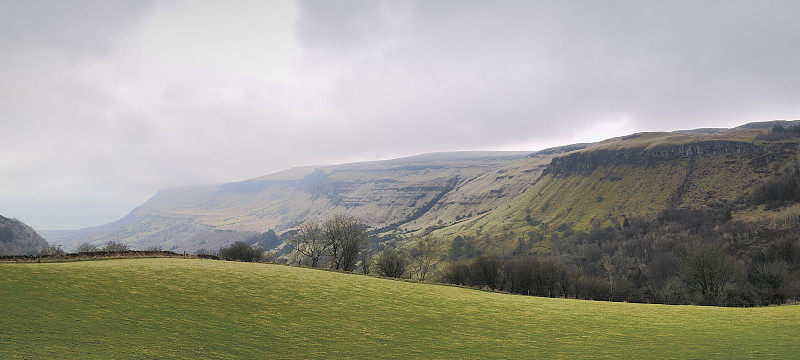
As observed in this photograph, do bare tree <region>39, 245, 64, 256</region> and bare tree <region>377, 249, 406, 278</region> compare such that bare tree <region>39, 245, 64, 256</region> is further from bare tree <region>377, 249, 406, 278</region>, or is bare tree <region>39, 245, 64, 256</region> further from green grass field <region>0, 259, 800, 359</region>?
bare tree <region>377, 249, 406, 278</region>

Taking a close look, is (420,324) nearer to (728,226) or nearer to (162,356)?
(162,356)

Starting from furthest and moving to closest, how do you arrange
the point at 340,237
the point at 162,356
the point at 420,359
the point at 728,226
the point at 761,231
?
the point at 728,226
the point at 761,231
the point at 340,237
the point at 420,359
the point at 162,356

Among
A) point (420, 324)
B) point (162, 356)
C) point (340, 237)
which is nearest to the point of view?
point (162, 356)

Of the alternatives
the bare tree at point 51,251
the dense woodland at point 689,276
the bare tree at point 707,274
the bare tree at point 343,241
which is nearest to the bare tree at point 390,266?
the bare tree at point 343,241

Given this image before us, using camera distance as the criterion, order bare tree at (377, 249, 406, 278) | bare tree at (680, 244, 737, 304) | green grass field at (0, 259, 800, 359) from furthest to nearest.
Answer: bare tree at (377, 249, 406, 278) → bare tree at (680, 244, 737, 304) → green grass field at (0, 259, 800, 359)

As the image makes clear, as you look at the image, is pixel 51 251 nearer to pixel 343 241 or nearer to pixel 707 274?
pixel 343 241

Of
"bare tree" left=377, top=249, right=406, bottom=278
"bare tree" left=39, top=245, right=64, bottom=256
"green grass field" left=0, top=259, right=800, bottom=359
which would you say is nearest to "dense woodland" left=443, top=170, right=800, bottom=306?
"bare tree" left=377, top=249, right=406, bottom=278

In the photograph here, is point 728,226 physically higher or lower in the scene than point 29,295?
lower

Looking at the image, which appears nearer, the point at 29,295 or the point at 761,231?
the point at 29,295

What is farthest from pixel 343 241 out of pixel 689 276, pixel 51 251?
pixel 51 251

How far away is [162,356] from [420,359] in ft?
43.3

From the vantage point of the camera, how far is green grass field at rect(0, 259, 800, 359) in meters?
18.5

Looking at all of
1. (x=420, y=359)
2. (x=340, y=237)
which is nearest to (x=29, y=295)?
(x=420, y=359)

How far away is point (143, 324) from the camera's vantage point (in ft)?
67.7
